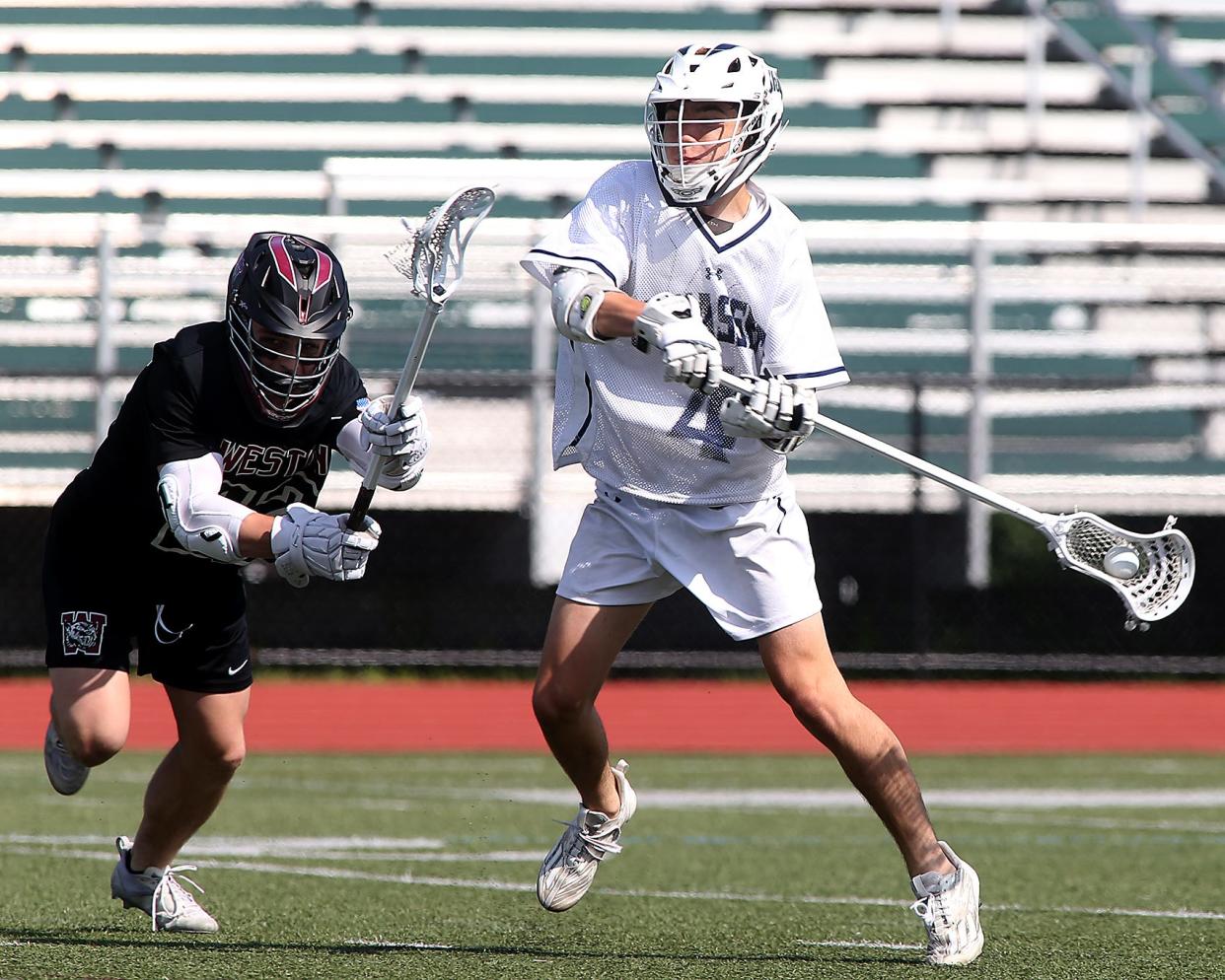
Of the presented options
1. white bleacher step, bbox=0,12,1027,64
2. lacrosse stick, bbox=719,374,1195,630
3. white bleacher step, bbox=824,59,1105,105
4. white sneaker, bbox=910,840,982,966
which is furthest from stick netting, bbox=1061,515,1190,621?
white bleacher step, bbox=824,59,1105,105

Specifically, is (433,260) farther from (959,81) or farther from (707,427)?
(959,81)

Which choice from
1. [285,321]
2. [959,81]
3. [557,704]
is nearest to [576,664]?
[557,704]

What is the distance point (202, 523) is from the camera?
161 inches

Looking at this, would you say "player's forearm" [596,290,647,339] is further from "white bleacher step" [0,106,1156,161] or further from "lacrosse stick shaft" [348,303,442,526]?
"white bleacher step" [0,106,1156,161]

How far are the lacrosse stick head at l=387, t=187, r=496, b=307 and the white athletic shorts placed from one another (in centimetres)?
61

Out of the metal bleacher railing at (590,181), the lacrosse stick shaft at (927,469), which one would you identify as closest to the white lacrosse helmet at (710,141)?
the lacrosse stick shaft at (927,469)

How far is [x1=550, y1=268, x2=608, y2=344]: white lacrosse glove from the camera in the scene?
4.14m

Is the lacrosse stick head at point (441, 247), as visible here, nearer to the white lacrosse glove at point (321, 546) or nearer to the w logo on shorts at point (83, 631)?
the white lacrosse glove at point (321, 546)

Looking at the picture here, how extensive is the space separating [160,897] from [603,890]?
4.47ft

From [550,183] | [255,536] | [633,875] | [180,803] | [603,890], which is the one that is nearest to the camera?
[255,536]

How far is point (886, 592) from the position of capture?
11.0 m

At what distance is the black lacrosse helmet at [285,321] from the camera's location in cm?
411

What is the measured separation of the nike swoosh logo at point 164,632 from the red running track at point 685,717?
5.63m

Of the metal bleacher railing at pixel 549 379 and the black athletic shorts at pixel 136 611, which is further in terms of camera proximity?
the metal bleacher railing at pixel 549 379
